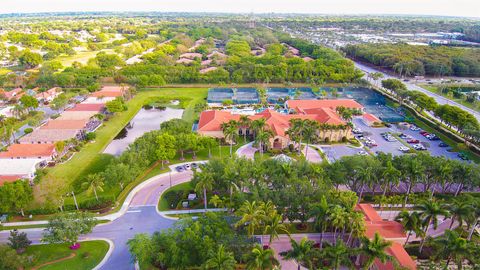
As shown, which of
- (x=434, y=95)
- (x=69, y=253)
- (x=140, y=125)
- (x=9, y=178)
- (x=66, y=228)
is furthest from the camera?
(x=434, y=95)

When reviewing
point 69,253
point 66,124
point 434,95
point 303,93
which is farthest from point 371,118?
point 66,124

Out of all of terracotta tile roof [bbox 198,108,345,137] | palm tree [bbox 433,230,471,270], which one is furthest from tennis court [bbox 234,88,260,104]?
palm tree [bbox 433,230,471,270]

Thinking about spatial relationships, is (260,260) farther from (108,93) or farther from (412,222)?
(108,93)

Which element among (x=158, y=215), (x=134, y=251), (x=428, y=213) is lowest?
(x=158, y=215)

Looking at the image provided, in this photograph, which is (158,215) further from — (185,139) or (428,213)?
(428,213)

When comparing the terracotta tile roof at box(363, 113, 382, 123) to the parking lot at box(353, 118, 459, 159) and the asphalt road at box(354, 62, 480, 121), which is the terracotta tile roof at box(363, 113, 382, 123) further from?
the asphalt road at box(354, 62, 480, 121)

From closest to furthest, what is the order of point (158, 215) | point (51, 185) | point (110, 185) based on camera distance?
point (51, 185), point (158, 215), point (110, 185)

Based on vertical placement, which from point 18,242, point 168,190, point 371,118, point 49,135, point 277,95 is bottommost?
point 168,190

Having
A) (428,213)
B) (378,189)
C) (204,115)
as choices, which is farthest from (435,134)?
(204,115)
